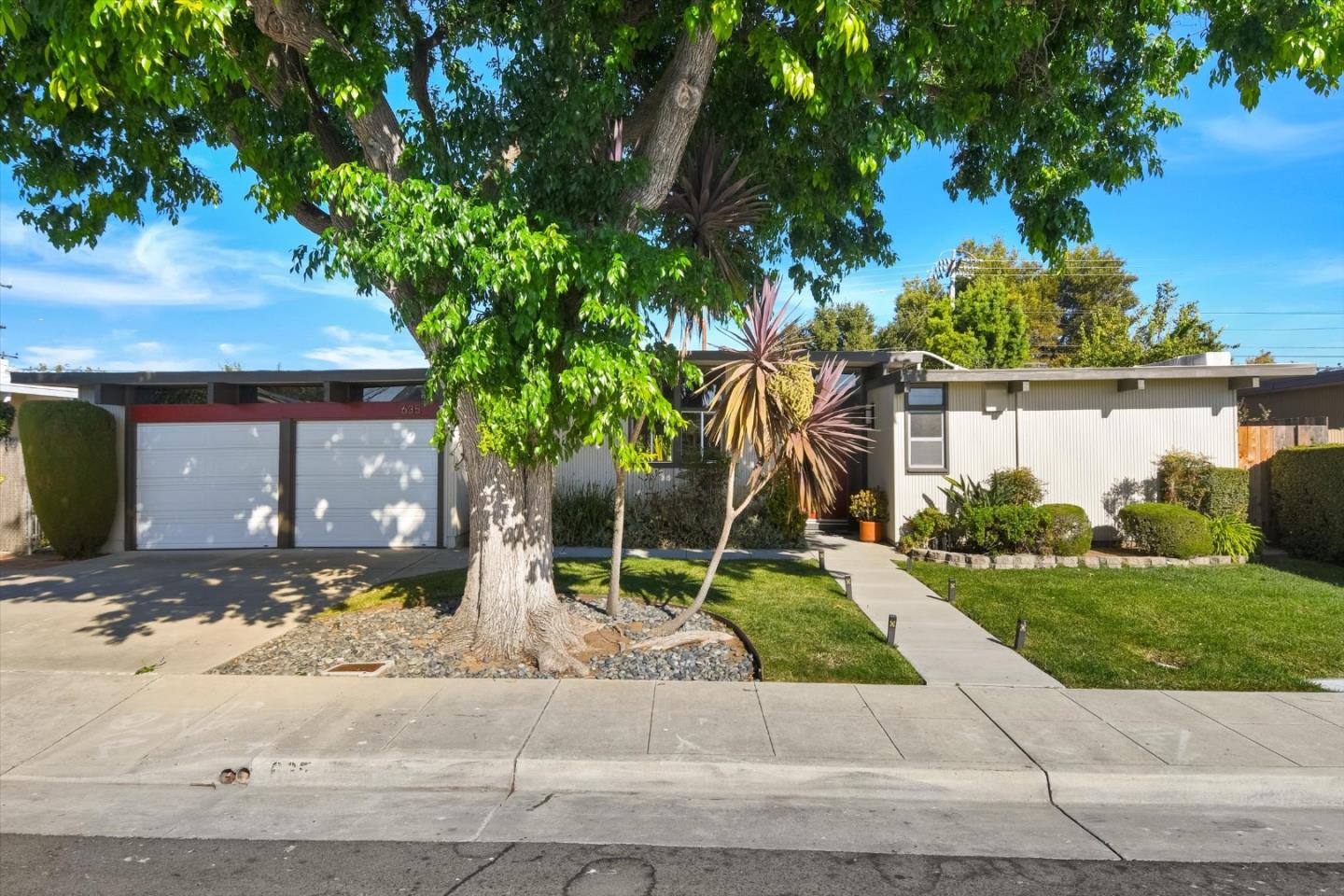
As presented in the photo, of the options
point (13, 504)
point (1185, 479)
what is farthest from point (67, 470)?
point (1185, 479)

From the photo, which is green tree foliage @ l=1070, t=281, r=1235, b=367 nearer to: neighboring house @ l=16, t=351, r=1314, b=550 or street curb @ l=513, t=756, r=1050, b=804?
neighboring house @ l=16, t=351, r=1314, b=550

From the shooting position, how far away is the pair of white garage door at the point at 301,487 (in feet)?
47.8

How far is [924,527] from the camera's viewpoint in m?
13.2

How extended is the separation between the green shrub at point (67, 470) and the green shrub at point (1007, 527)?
46.3 feet

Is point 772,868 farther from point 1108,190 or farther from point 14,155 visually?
point 14,155

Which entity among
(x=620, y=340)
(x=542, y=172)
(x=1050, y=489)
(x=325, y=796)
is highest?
(x=542, y=172)

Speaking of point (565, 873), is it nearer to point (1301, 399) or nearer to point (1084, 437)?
point (1084, 437)

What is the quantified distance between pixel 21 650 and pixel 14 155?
4.64 meters

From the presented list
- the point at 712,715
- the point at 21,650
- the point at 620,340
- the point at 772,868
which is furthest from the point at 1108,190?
the point at 21,650

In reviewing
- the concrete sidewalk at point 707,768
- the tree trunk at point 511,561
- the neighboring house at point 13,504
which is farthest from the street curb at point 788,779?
the neighboring house at point 13,504

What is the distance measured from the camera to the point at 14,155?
7723 mm

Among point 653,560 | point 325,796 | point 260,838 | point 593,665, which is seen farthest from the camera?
point 653,560

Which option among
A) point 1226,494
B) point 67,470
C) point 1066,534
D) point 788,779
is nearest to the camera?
point 788,779

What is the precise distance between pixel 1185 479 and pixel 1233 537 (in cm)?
115
